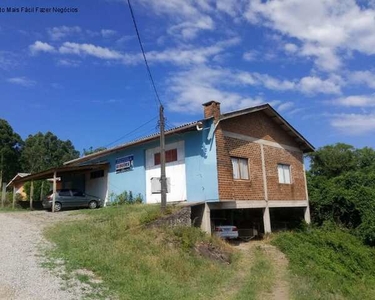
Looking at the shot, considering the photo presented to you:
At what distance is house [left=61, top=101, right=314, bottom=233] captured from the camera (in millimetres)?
17031

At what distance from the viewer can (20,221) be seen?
667 inches

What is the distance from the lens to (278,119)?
838 inches

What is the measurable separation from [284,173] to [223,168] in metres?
6.26

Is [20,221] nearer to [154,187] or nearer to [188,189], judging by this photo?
[154,187]

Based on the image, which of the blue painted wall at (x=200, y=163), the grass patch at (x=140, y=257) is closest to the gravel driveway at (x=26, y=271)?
the grass patch at (x=140, y=257)

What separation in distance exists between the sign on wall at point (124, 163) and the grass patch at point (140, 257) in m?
5.67

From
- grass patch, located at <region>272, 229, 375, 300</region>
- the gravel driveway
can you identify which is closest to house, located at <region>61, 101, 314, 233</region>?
grass patch, located at <region>272, 229, 375, 300</region>

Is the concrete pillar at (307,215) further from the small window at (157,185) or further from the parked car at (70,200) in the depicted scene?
the parked car at (70,200)

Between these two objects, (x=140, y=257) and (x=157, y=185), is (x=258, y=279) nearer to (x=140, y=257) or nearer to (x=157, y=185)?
(x=140, y=257)

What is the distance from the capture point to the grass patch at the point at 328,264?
1221 cm

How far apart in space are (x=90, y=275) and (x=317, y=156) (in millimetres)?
33560

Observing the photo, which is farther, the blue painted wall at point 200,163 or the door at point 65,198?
the door at point 65,198

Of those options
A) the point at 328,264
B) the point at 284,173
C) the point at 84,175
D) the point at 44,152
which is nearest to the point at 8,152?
the point at 44,152

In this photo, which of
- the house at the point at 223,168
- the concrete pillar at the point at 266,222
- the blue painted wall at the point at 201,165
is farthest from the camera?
the concrete pillar at the point at 266,222
